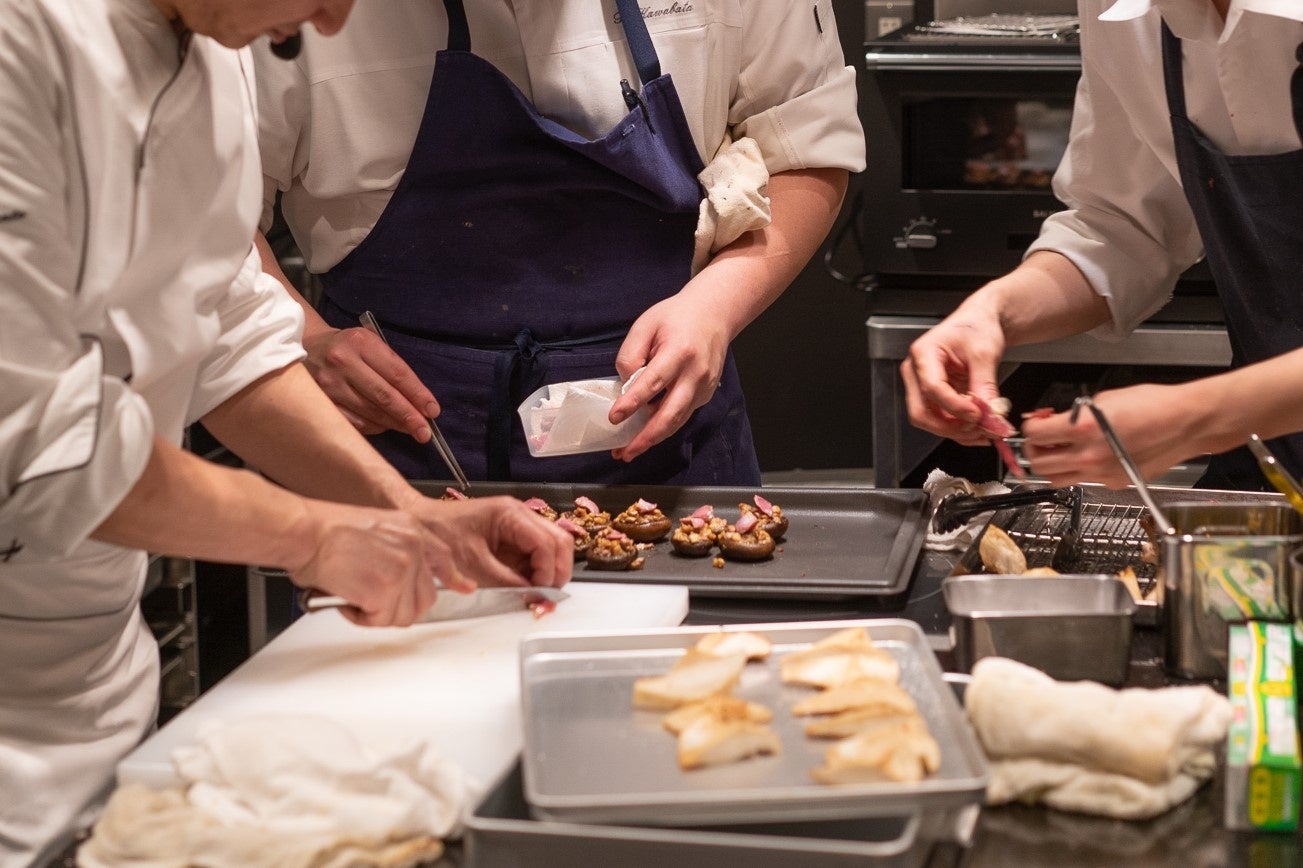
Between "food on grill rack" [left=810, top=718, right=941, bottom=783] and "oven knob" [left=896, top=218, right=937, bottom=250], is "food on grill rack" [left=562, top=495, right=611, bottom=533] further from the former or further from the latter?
"oven knob" [left=896, top=218, right=937, bottom=250]

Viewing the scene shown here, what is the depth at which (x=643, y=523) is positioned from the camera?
1793 millimetres

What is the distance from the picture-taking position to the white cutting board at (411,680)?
120 centimetres

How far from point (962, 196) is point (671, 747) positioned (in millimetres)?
2089

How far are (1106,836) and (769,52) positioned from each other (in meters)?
1.43

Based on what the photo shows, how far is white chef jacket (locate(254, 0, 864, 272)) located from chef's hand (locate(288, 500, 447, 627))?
0.86 meters

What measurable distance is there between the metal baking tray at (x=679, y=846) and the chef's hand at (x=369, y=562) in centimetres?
32

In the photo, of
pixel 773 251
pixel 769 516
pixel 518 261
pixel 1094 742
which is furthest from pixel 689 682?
pixel 773 251

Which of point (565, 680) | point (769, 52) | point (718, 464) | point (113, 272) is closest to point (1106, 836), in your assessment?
point (565, 680)

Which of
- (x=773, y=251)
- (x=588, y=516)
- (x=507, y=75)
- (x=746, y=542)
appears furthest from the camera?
(x=773, y=251)

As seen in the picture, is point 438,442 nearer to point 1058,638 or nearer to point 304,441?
point 304,441

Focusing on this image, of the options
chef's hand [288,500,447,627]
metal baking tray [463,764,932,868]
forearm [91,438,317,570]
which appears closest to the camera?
metal baking tray [463,764,932,868]

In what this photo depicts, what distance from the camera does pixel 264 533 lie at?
49.5 inches

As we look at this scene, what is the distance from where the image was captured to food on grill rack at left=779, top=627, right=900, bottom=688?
1202 millimetres

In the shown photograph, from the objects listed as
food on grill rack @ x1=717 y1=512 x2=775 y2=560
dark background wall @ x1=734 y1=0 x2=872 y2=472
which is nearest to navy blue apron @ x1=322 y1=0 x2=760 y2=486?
food on grill rack @ x1=717 y1=512 x2=775 y2=560
